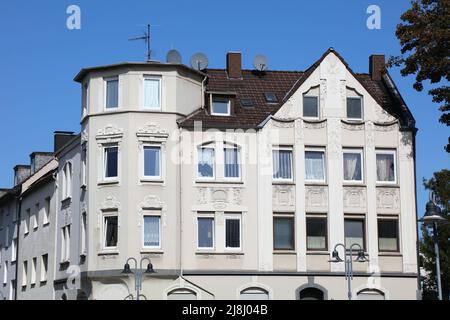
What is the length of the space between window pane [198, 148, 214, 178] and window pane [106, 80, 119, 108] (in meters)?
4.72

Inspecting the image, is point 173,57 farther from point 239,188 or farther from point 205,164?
point 239,188

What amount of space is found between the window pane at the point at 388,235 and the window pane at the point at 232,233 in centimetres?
688

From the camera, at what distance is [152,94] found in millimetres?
39125

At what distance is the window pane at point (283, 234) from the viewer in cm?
3866

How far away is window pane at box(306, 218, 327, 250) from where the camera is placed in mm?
38906

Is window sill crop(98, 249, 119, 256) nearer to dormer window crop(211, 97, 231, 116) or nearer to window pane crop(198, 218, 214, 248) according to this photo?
window pane crop(198, 218, 214, 248)

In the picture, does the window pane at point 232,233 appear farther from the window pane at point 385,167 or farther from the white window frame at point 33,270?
the white window frame at point 33,270

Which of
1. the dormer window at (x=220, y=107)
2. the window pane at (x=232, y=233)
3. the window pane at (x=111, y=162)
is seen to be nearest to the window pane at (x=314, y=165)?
the window pane at (x=232, y=233)

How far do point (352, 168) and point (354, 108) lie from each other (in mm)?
3045

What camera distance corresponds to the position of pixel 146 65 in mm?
38844

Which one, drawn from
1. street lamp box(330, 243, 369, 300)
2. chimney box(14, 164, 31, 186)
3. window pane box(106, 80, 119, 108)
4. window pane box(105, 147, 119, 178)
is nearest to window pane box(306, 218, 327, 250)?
street lamp box(330, 243, 369, 300)

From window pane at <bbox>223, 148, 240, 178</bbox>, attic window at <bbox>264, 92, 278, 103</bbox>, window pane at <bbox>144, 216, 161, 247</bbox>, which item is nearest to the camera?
window pane at <bbox>144, 216, 161, 247</bbox>

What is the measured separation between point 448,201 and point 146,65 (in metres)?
25.2
